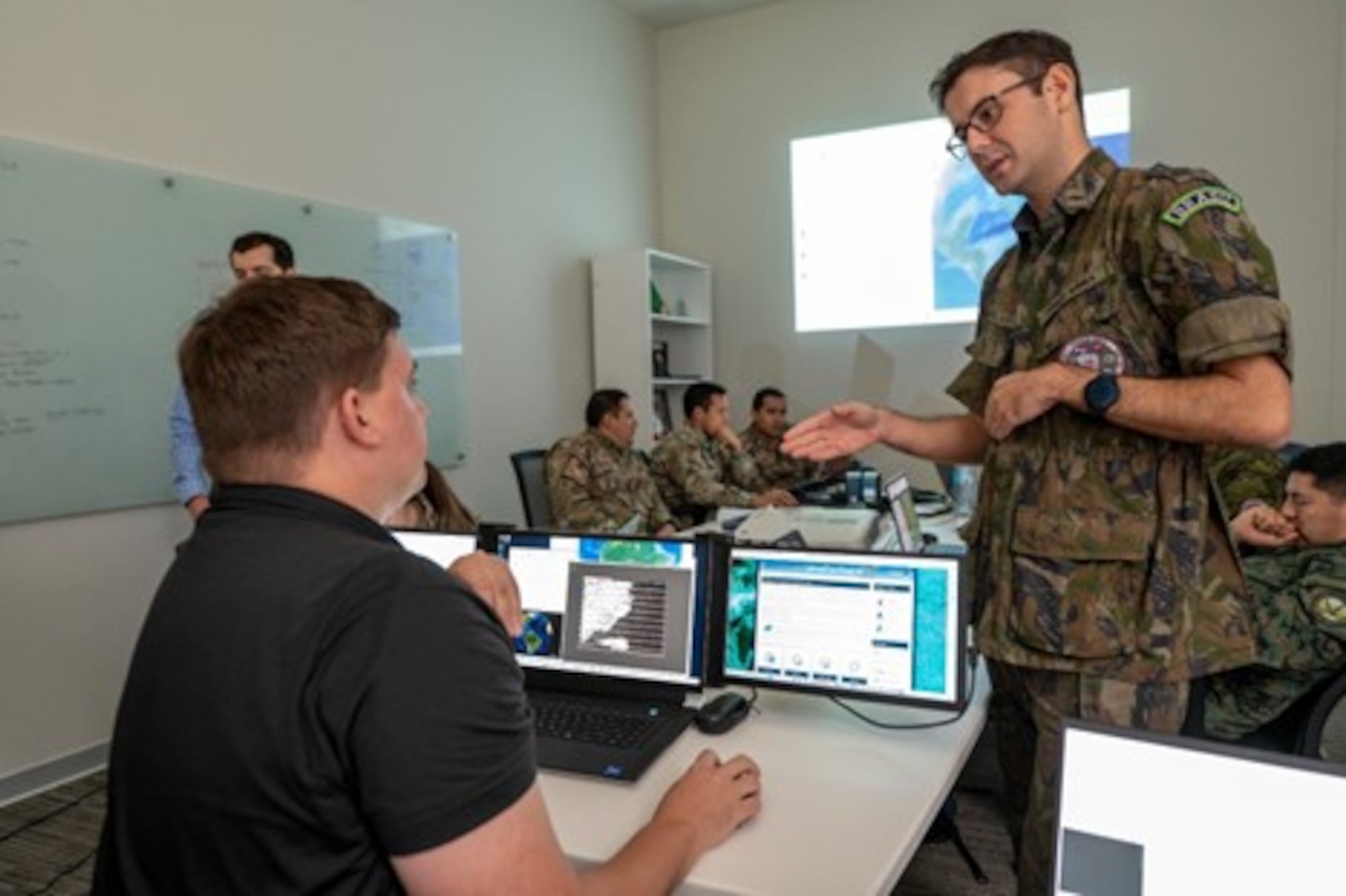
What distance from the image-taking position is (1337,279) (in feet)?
13.9

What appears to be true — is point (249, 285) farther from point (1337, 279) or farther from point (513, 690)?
point (1337, 279)

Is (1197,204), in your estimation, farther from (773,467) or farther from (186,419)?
(773,467)

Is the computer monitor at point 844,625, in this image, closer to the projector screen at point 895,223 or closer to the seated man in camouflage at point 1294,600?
the seated man in camouflage at point 1294,600

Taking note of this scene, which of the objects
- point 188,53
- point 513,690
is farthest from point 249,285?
point 188,53

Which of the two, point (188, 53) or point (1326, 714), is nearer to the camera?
point (1326, 714)

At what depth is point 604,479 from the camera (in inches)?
149

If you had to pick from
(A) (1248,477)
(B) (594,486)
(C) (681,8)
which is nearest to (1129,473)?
(A) (1248,477)

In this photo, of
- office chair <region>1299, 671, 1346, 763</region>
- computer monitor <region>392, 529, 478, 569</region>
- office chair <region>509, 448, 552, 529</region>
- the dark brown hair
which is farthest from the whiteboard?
office chair <region>1299, 671, 1346, 763</region>

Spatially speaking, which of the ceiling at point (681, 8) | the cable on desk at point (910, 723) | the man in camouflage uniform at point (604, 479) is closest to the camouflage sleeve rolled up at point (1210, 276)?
the cable on desk at point (910, 723)

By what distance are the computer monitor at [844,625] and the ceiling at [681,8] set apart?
16.2ft

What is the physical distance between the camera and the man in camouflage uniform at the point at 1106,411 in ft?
3.45

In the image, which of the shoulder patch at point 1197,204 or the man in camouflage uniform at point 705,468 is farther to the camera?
the man in camouflage uniform at point 705,468

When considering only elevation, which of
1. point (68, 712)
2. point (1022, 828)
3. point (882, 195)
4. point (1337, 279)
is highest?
point (882, 195)

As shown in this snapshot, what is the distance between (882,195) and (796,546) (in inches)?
163
